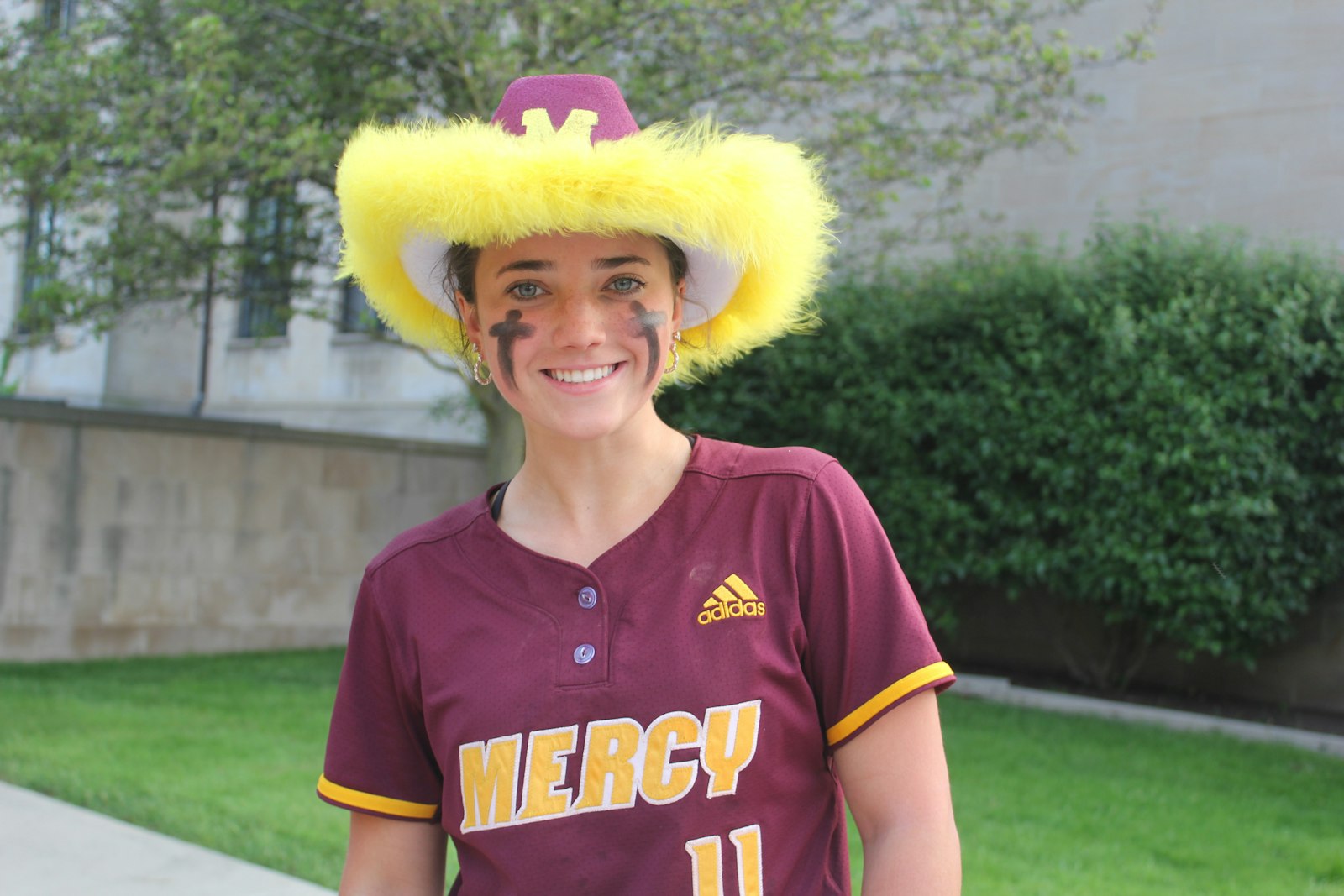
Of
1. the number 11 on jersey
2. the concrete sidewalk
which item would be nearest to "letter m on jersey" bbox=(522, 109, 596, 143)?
the number 11 on jersey

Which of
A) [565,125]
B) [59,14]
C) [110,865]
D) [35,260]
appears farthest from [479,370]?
[59,14]

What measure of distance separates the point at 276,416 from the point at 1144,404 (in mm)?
13649

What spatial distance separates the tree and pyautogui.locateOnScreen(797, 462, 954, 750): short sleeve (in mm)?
5967

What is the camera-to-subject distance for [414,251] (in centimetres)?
190

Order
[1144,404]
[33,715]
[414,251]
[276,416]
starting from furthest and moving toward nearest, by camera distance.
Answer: [276,416], [1144,404], [33,715], [414,251]

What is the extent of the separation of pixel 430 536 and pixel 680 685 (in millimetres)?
479

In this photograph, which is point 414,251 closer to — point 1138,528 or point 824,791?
point 824,791

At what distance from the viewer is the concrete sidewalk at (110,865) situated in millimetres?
4262

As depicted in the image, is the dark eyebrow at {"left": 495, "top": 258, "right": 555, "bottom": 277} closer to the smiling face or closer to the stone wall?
the smiling face

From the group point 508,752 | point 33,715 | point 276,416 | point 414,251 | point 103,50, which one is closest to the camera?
point 508,752

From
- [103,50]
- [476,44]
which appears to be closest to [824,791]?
[476,44]

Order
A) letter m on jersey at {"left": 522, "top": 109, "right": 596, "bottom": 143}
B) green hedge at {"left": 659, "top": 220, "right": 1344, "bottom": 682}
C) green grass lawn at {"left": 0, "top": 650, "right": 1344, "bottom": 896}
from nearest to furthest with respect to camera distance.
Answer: letter m on jersey at {"left": 522, "top": 109, "right": 596, "bottom": 143}
green grass lawn at {"left": 0, "top": 650, "right": 1344, "bottom": 896}
green hedge at {"left": 659, "top": 220, "right": 1344, "bottom": 682}

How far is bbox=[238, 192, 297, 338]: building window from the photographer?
910 centimetres

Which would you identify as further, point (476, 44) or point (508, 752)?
point (476, 44)
